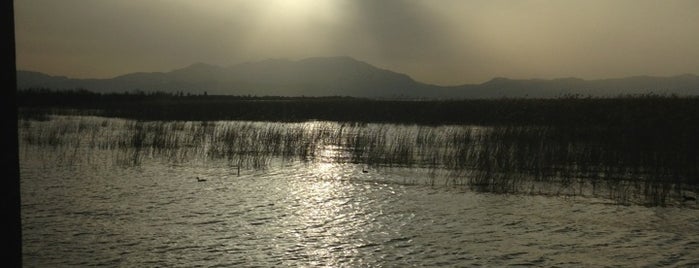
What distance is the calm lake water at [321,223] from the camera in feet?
26.3

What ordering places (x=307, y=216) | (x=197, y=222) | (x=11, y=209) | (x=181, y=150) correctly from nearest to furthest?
(x=11, y=209), (x=197, y=222), (x=307, y=216), (x=181, y=150)

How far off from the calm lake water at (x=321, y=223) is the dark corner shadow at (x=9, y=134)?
4121 mm

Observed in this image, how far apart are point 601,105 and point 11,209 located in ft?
98.1

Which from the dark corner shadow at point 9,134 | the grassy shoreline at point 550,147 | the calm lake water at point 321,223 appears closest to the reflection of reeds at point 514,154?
the grassy shoreline at point 550,147

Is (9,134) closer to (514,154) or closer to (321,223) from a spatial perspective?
(321,223)

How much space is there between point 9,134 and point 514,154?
16905 mm

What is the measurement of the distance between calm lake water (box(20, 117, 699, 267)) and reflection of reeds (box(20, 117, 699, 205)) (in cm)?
138

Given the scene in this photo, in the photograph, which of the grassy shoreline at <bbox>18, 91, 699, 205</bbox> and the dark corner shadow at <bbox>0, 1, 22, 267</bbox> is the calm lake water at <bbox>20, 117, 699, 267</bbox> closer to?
the grassy shoreline at <bbox>18, 91, 699, 205</bbox>

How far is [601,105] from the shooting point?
29688 millimetres

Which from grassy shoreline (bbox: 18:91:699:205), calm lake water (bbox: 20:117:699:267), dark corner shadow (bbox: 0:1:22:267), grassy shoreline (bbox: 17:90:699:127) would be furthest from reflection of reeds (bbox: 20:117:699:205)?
dark corner shadow (bbox: 0:1:22:267)

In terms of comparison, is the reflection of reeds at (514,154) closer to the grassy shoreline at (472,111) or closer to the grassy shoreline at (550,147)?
the grassy shoreline at (550,147)

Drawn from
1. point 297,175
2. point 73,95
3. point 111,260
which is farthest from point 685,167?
point 73,95

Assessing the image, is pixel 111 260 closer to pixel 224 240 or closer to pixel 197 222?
pixel 224 240

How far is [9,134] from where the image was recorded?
342cm
